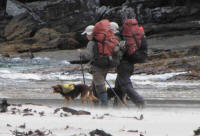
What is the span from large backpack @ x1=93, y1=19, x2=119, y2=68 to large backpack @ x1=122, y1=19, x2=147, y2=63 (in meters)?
0.22

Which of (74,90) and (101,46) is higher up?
(101,46)

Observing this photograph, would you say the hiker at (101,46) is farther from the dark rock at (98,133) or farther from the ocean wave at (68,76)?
the ocean wave at (68,76)

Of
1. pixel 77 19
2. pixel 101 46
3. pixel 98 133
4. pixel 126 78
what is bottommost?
pixel 77 19

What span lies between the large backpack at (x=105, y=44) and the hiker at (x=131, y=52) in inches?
9.4

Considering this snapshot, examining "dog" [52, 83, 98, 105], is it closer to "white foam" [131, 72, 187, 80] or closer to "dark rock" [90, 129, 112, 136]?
"dark rock" [90, 129, 112, 136]

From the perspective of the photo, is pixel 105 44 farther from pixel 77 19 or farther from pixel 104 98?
pixel 77 19

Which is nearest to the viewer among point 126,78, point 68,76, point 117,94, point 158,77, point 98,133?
point 98,133

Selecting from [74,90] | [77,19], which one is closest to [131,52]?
[74,90]

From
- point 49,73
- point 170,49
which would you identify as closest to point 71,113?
point 49,73

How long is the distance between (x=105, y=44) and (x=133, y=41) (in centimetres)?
46

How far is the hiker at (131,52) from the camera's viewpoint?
8555 millimetres

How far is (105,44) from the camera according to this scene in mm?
8430

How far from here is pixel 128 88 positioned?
866 centimetres

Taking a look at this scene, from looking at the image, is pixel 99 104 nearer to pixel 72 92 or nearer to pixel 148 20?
pixel 72 92
